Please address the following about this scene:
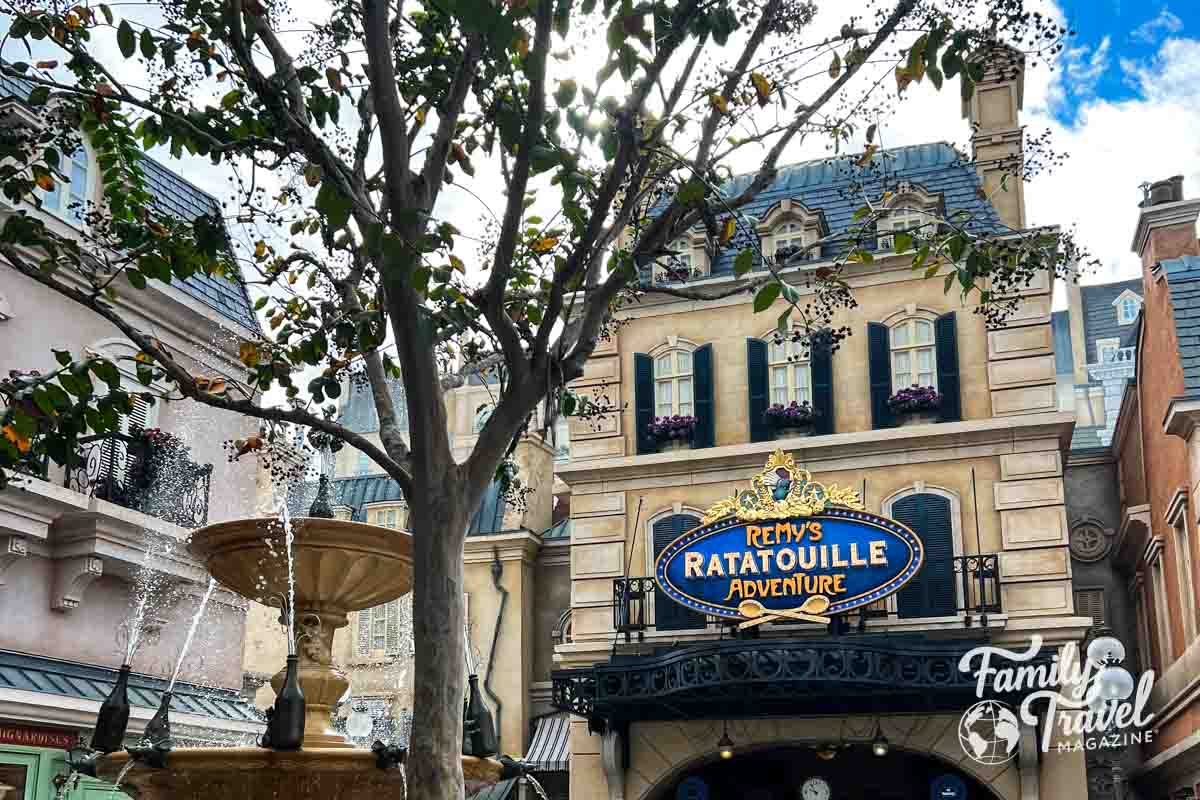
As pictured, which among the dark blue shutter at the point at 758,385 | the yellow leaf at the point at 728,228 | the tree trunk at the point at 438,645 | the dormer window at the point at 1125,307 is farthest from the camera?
the dormer window at the point at 1125,307

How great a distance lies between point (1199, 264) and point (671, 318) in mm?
9406

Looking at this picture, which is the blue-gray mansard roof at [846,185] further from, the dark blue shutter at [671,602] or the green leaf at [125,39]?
Answer: the green leaf at [125,39]

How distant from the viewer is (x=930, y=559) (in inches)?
845

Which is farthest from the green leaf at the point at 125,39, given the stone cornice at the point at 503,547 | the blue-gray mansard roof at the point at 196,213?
the stone cornice at the point at 503,547

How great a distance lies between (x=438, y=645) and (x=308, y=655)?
9.66ft

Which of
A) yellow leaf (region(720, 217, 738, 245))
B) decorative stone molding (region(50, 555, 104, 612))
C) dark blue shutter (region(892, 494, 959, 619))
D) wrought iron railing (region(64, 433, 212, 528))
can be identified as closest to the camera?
yellow leaf (region(720, 217, 738, 245))

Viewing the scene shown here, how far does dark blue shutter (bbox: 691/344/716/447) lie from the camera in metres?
23.6

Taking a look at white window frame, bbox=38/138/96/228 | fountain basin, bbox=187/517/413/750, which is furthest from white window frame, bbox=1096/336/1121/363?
fountain basin, bbox=187/517/413/750

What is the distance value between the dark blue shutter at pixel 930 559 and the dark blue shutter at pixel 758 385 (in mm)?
2696

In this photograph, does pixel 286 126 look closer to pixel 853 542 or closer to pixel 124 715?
pixel 124 715

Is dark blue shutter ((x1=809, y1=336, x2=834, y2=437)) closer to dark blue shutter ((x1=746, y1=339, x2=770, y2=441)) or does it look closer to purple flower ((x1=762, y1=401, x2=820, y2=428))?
purple flower ((x1=762, y1=401, x2=820, y2=428))

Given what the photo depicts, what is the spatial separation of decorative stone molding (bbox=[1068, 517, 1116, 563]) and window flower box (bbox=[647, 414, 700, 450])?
7.65m

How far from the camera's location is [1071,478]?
2541 cm

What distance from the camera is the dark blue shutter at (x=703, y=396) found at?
23.6 meters
